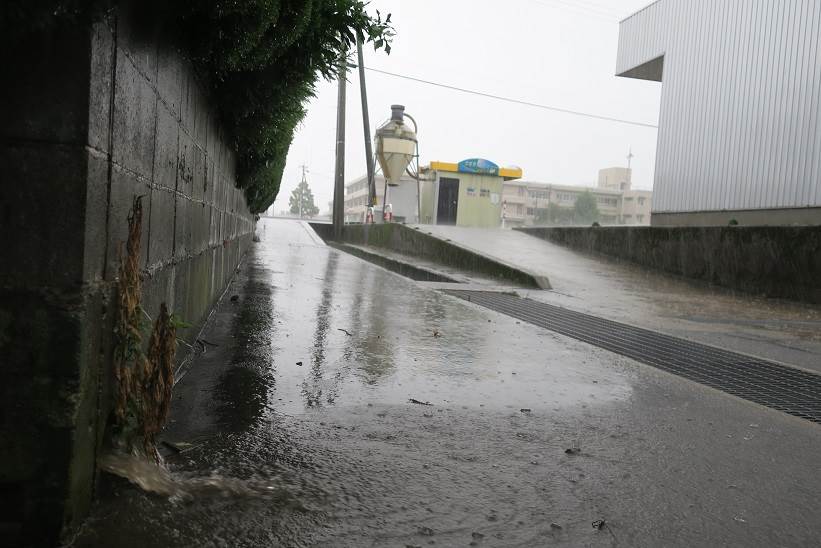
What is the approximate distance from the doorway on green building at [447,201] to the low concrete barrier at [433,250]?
5.74 meters

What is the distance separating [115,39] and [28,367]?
0.91 m

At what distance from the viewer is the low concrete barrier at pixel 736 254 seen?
10.9 meters

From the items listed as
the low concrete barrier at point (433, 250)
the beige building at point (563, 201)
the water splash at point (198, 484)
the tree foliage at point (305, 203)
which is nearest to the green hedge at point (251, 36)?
the water splash at point (198, 484)

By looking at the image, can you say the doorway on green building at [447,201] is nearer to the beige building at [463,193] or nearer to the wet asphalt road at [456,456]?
the beige building at [463,193]

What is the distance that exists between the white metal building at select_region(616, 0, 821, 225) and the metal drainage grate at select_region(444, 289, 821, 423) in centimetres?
922

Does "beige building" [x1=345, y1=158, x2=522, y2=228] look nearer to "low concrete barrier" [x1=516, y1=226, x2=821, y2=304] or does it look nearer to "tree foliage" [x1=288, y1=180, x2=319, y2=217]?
"low concrete barrier" [x1=516, y1=226, x2=821, y2=304]

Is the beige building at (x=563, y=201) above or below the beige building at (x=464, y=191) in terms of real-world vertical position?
above

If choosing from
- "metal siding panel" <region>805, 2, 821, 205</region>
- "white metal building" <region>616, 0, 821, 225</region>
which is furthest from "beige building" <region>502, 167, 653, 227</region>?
"metal siding panel" <region>805, 2, 821, 205</region>

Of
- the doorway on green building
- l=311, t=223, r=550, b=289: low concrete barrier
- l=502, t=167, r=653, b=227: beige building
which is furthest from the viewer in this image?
l=502, t=167, r=653, b=227: beige building

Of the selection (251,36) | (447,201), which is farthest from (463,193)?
(251,36)

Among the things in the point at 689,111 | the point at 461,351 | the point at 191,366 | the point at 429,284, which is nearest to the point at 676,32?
the point at 689,111

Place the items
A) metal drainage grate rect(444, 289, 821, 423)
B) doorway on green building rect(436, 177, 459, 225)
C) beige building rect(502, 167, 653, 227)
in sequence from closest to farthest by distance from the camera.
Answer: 1. metal drainage grate rect(444, 289, 821, 423)
2. doorway on green building rect(436, 177, 459, 225)
3. beige building rect(502, 167, 653, 227)

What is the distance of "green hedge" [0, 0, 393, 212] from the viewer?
146 centimetres

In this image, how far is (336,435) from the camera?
2.52 m
